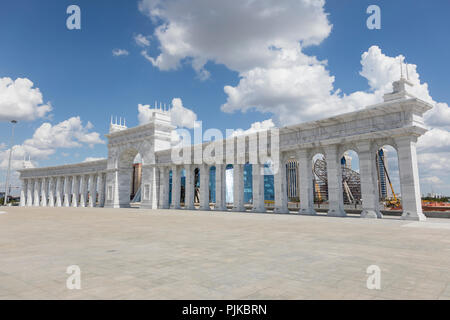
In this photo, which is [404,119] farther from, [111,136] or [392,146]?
[111,136]

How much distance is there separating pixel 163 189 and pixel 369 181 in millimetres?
30419

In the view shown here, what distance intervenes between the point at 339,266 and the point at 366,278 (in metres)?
0.97

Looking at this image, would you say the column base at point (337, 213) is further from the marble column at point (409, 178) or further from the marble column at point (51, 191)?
the marble column at point (51, 191)

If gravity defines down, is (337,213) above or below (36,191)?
below

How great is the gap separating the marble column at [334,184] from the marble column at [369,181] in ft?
6.65

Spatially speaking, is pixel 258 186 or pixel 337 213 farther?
pixel 258 186

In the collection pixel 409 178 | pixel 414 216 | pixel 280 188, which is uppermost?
pixel 409 178

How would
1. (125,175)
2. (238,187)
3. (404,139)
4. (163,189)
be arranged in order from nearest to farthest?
(404,139) < (238,187) < (163,189) < (125,175)

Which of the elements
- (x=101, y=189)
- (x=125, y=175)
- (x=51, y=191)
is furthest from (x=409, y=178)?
(x=51, y=191)

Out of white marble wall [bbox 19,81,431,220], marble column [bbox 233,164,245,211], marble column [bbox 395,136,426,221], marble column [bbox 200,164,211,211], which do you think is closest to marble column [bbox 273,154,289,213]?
white marble wall [bbox 19,81,431,220]

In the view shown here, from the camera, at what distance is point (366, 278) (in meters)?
5.46

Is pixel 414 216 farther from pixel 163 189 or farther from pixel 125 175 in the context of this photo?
pixel 125 175

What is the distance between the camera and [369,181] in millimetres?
22484
